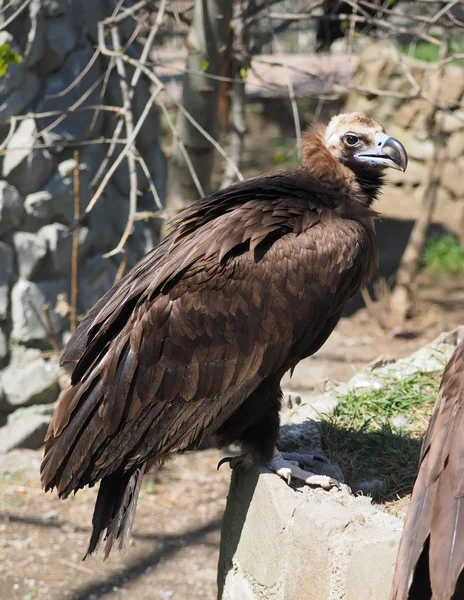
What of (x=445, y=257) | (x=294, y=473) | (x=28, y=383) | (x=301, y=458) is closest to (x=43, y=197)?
(x=28, y=383)

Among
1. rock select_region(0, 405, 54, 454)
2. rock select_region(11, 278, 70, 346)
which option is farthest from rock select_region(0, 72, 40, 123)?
rock select_region(0, 405, 54, 454)

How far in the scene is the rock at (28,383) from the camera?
561 cm

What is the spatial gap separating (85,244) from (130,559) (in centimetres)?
212

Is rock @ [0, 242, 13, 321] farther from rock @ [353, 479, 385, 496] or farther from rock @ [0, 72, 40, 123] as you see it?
rock @ [353, 479, 385, 496]

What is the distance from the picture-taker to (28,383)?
5648 millimetres

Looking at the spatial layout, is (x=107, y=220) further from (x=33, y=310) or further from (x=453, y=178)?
(x=453, y=178)

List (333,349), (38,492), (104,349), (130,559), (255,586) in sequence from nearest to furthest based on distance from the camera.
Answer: (255,586) → (104,349) → (130,559) → (38,492) → (333,349)

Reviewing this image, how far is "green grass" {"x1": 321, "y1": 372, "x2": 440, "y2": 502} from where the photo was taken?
3.43 metres

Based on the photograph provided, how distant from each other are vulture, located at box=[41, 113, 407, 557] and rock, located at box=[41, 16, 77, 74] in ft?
9.53

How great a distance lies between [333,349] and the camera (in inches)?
306

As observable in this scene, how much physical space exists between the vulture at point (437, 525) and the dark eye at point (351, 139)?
140 cm

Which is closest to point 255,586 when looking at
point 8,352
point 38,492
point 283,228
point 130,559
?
point 283,228

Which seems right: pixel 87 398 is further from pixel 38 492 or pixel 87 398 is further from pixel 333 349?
pixel 333 349

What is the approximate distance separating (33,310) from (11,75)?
1.51 metres
